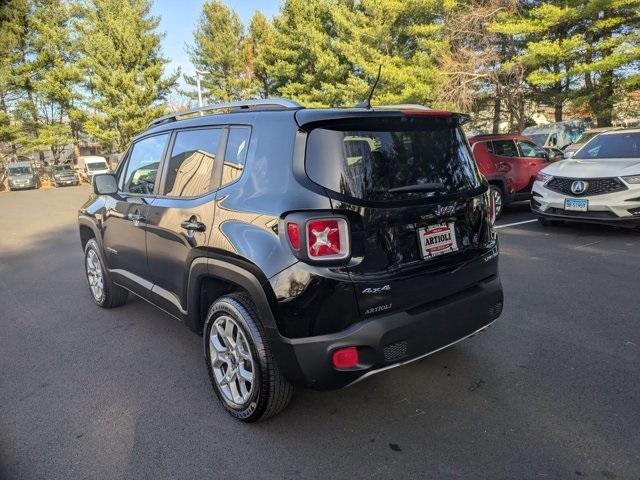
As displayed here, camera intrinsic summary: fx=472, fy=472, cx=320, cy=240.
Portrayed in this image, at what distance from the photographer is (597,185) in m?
6.69

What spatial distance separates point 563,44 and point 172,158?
2222 cm

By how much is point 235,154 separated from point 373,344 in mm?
1390

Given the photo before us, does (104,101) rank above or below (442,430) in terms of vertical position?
above

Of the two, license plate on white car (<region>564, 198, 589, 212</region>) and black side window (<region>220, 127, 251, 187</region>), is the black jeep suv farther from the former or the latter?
license plate on white car (<region>564, 198, 589, 212</region>)

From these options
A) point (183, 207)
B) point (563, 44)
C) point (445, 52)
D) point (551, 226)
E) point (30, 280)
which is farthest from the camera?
point (445, 52)

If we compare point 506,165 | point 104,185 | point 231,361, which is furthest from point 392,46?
point 231,361

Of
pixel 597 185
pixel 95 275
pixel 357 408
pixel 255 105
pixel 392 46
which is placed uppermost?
pixel 392 46

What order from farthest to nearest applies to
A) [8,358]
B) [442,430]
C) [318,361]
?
1. [8,358]
2. [442,430]
3. [318,361]

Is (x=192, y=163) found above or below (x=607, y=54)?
below

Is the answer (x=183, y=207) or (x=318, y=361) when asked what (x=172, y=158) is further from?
(x=318, y=361)

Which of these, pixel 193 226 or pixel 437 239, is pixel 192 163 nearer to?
pixel 193 226

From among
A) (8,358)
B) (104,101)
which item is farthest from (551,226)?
(104,101)

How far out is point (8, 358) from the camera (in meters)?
3.88

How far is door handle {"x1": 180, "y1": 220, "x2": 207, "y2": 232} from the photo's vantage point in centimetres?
293
